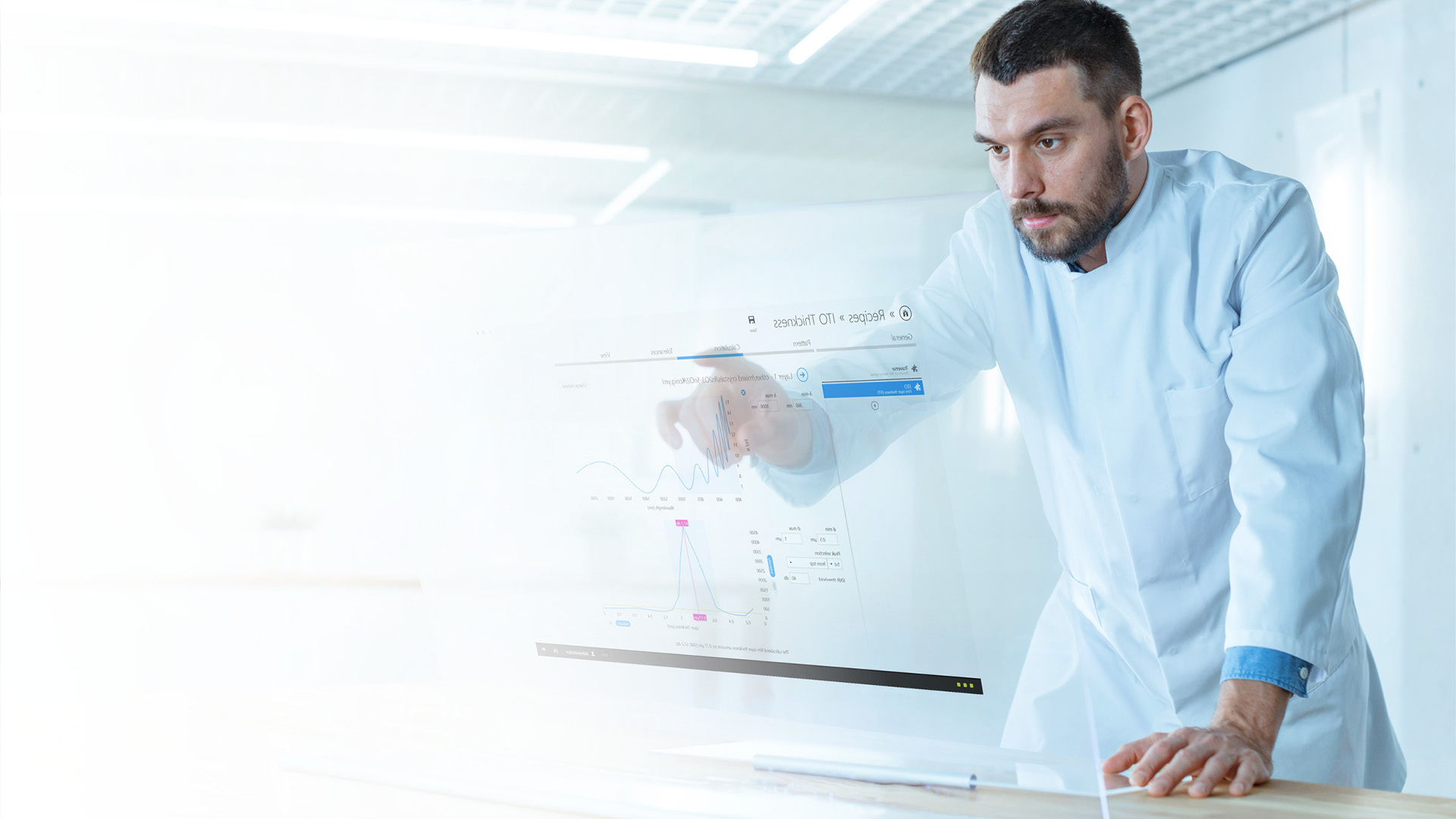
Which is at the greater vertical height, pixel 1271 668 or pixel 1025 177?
pixel 1025 177

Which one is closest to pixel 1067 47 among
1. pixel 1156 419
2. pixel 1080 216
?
pixel 1080 216

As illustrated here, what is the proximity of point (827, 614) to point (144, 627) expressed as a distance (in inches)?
115

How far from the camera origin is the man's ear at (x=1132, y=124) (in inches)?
41.8

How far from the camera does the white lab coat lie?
0.85 meters

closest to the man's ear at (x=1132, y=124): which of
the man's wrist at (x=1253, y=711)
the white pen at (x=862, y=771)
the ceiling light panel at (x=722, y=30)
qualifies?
the man's wrist at (x=1253, y=711)

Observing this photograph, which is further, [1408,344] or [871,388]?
[1408,344]

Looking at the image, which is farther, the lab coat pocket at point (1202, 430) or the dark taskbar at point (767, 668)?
the lab coat pocket at point (1202, 430)

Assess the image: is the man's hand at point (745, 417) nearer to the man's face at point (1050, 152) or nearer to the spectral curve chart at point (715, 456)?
the spectral curve chart at point (715, 456)

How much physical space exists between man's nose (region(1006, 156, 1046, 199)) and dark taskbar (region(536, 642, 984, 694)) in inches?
18.8

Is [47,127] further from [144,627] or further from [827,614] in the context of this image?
[827,614]

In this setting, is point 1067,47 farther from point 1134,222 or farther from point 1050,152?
point 1134,222

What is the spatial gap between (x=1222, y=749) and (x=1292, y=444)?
0.30 metres

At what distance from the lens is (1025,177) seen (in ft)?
3.30

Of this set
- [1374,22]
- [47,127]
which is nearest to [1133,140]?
[1374,22]
